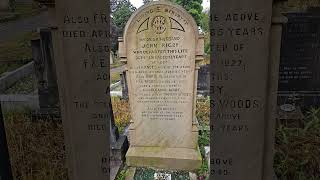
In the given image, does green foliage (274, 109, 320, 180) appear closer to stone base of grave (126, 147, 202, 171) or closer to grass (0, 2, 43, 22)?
stone base of grave (126, 147, 202, 171)

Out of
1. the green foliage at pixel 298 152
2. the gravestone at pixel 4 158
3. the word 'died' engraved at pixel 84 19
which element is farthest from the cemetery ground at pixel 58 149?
the word 'died' engraved at pixel 84 19

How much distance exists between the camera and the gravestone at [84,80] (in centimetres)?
194

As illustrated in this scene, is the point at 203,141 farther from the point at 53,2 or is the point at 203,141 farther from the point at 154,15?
the point at 53,2

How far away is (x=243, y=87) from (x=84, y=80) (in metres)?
1.07

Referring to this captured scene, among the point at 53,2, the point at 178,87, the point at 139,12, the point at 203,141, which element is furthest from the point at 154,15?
the point at 53,2

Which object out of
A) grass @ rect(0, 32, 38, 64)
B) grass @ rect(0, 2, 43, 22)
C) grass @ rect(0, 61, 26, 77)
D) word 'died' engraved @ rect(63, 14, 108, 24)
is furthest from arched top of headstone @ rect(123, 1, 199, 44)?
grass @ rect(0, 61, 26, 77)

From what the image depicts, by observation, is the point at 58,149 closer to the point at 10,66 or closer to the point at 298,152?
the point at 298,152

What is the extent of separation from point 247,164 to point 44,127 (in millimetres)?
3961

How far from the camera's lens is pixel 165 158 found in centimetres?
479

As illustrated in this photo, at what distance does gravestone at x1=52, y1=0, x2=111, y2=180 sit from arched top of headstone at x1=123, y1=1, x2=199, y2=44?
8.49 ft

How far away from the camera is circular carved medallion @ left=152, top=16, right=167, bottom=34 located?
4.51m

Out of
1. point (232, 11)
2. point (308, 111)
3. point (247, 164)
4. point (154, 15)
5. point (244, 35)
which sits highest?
point (154, 15)

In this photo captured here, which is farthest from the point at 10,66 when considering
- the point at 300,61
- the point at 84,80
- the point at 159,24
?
the point at 300,61

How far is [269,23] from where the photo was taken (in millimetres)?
1819
